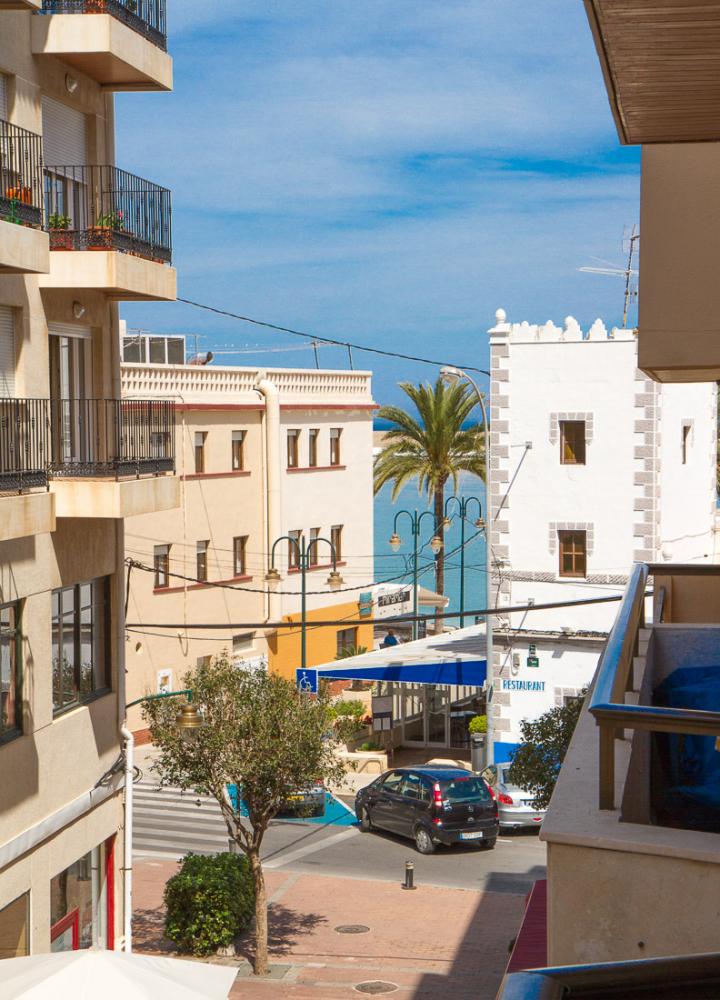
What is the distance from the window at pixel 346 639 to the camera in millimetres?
48844

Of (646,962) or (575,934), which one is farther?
(575,934)

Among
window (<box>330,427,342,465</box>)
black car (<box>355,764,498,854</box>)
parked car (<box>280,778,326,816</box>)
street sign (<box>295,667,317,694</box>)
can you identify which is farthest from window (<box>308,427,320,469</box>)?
Result: black car (<box>355,764,498,854</box>)

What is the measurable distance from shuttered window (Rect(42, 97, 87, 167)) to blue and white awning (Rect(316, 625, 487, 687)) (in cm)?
1846

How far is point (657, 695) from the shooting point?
6.55 meters

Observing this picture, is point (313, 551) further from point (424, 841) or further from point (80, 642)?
point (80, 642)

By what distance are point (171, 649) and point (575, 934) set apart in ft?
126

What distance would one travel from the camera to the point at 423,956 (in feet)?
68.0

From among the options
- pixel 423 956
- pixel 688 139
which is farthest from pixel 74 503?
pixel 688 139

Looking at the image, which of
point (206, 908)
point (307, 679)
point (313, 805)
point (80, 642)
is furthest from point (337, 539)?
point (80, 642)

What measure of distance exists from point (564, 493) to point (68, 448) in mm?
19117

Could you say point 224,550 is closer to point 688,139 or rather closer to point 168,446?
point 168,446

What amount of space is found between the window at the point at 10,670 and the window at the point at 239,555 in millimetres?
29286

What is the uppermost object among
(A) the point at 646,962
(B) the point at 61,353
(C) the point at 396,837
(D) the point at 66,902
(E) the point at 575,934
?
(B) the point at 61,353

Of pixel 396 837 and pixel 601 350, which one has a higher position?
pixel 601 350
